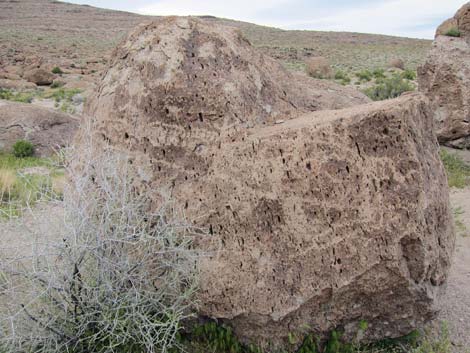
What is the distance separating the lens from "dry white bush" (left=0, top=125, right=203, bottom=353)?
2.81m

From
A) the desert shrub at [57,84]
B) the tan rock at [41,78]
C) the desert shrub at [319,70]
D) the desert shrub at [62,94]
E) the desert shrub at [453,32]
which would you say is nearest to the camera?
the desert shrub at [453,32]

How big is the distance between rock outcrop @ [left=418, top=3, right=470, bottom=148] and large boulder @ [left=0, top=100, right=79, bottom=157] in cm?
636

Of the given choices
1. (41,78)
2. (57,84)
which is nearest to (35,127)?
(57,84)

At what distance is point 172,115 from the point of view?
10.9 feet

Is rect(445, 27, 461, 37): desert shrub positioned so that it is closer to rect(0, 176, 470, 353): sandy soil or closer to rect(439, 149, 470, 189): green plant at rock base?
rect(439, 149, 470, 189): green plant at rock base

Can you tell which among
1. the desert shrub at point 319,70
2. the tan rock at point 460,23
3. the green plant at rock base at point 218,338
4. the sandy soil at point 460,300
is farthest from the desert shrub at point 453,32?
the desert shrub at point 319,70

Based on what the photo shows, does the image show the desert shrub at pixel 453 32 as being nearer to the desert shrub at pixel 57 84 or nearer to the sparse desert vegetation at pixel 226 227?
the sparse desert vegetation at pixel 226 227

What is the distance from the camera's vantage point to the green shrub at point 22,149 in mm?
9023

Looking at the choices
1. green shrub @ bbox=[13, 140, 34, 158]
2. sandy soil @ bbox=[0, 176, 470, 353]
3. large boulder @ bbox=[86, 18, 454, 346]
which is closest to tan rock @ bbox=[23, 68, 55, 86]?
green shrub @ bbox=[13, 140, 34, 158]

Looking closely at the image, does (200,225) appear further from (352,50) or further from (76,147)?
(352,50)

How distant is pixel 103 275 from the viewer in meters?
2.81

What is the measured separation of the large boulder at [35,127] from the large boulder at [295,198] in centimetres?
641

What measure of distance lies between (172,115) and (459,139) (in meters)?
6.98

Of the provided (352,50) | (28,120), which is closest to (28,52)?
(352,50)
